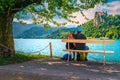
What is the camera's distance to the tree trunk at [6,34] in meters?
19.2

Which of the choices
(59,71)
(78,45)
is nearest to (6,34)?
(78,45)

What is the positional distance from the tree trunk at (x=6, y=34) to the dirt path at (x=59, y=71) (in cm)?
286

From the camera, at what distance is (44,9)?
77.8ft

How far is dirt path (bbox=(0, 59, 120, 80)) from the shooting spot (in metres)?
13.2

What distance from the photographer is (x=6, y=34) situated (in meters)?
19.6

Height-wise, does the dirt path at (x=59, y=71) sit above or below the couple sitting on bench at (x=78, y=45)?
below

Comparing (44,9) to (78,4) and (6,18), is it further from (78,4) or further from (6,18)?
(6,18)

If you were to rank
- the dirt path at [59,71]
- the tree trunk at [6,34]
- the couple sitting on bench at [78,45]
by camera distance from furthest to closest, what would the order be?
1. the tree trunk at [6,34]
2. the couple sitting on bench at [78,45]
3. the dirt path at [59,71]

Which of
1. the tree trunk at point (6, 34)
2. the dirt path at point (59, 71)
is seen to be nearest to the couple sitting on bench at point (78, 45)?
the dirt path at point (59, 71)

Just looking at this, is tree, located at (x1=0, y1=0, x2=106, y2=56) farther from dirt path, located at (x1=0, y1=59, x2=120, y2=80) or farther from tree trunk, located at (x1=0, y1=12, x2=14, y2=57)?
dirt path, located at (x1=0, y1=59, x2=120, y2=80)

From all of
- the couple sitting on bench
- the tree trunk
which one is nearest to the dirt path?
the couple sitting on bench

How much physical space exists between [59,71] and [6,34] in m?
6.20

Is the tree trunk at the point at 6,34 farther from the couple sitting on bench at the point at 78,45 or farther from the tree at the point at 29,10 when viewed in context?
the couple sitting on bench at the point at 78,45

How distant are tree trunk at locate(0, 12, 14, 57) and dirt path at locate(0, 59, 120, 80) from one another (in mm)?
2862
